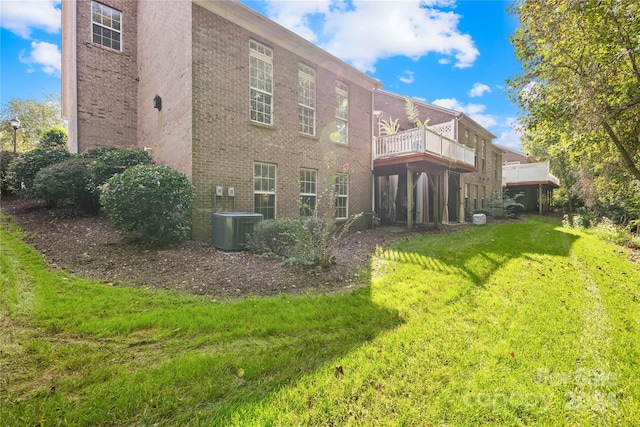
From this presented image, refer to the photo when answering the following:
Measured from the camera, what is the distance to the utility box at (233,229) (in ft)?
21.5

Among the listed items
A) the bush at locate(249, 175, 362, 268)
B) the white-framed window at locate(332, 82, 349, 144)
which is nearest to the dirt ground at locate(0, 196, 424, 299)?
the bush at locate(249, 175, 362, 268)

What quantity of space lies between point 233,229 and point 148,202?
72.1 inches

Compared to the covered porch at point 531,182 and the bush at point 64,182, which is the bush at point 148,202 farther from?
the covered porch at point 531,182

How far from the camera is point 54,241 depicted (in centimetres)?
600

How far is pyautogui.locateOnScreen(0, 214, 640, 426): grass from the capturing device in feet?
6.42

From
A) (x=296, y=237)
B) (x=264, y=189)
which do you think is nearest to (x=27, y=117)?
(x=264, y=189)

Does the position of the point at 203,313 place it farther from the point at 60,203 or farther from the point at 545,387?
the point at 60,203

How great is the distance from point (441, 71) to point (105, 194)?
1568cm

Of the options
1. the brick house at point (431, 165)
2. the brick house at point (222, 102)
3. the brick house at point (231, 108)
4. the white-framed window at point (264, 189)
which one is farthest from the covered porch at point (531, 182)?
the white-framed window at point (264, 189)

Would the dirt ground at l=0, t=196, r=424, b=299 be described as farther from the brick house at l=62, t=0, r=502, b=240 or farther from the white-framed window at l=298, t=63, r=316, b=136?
the white-framed window at l=298, t=63, r=316, b=136

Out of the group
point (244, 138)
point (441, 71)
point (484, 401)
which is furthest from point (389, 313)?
point (441, 71)

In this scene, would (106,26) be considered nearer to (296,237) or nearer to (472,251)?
(296,237)

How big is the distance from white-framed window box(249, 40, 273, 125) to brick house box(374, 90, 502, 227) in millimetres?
5556

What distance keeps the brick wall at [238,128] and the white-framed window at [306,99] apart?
210 mm
